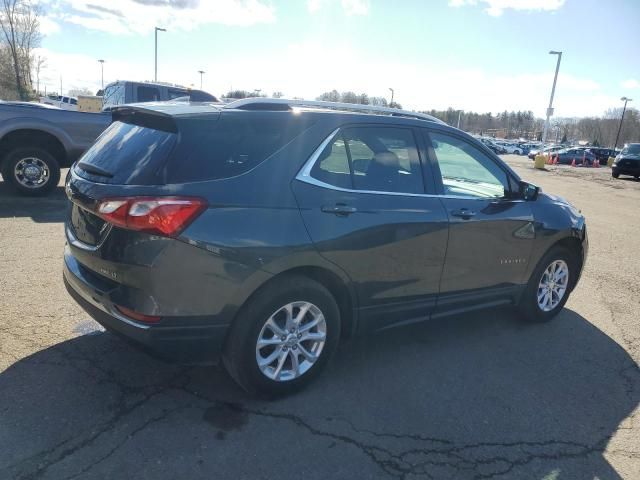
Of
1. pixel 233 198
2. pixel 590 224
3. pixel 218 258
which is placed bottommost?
pixel 590 224

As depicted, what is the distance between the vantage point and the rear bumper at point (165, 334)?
2.81 meters

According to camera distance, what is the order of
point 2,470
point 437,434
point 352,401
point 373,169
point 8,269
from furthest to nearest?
point 8,269 < point 373,169 < point 352,401 < point 437,434 < point 2,470

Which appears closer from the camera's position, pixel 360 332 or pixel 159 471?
pixel 159 471

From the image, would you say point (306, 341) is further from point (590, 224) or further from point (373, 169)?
point (590, 224)

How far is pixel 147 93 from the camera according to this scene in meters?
12.9

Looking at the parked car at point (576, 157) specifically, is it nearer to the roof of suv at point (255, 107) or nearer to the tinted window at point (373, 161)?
the tinted window at point (373, 161)

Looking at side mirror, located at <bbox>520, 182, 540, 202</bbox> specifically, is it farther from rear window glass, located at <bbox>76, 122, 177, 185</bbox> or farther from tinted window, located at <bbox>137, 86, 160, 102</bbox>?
tinted window, located at <bbox>137, 86, 160, 102</bbox>

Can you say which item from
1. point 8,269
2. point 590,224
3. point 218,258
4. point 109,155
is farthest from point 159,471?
point 590,224

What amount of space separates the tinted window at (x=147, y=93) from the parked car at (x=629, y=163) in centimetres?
2389

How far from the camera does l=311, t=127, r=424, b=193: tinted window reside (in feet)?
11.0

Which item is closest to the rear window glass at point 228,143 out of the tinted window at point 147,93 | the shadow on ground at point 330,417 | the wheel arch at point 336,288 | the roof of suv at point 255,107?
the roof of suv at point 255,107

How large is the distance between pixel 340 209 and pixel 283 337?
868 millimetres

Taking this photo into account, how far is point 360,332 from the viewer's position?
364 centimetres

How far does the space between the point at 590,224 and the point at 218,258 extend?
10.5m
